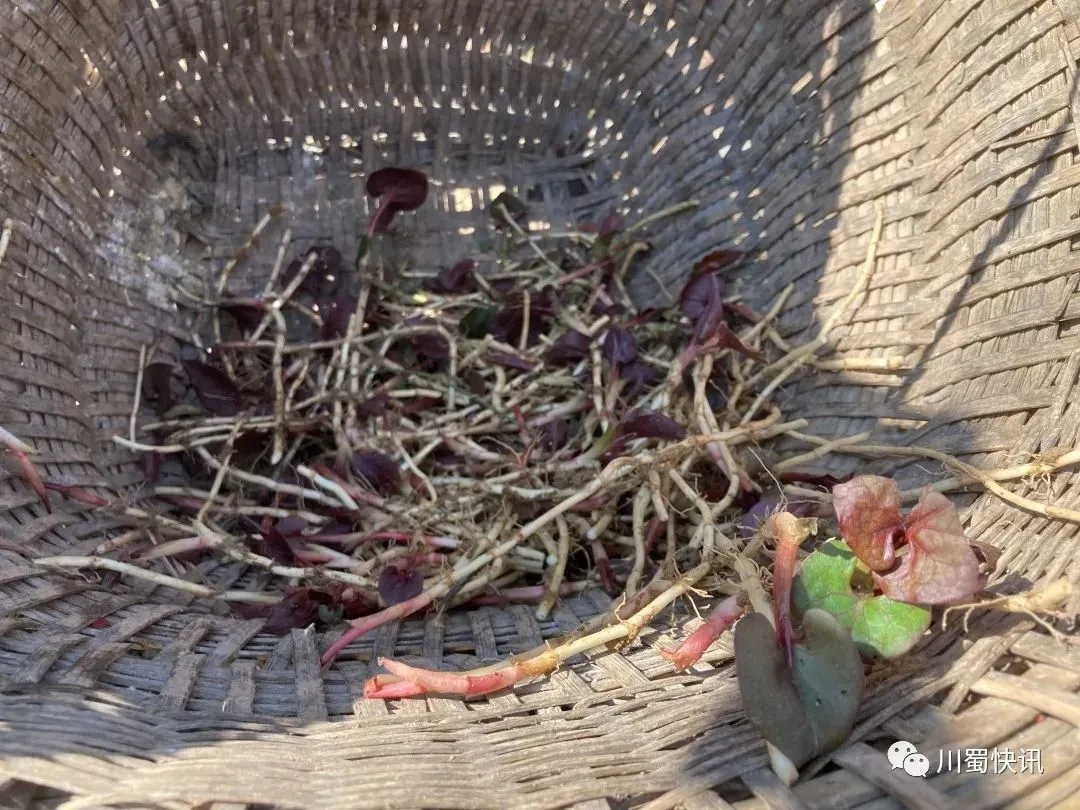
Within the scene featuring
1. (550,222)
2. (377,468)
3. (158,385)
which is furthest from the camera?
(550,222)

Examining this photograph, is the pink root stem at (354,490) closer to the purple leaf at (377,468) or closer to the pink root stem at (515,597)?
the purple leaf at (377,468)

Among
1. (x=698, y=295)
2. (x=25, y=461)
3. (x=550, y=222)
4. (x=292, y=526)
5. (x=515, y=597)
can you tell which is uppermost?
(x=550, y=222)

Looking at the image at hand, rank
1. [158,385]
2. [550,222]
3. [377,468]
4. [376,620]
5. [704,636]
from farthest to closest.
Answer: [550,222]
[158,385]
[377,468]
[376,620]
[704,636]

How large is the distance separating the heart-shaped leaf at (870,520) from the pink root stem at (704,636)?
0.15 m

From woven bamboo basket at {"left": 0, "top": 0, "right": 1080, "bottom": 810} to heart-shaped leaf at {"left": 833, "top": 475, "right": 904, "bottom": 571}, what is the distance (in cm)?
8

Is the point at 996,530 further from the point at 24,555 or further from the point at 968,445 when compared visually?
the point at 24,555

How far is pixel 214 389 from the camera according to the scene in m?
1.15

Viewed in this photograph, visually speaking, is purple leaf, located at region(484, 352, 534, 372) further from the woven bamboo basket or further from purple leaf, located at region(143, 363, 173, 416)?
purple leaf, located at region(143, 363, 173, 416)

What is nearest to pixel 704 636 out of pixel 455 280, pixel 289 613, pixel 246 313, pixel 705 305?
pixel 289 613

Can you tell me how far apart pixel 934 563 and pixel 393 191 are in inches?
38.8

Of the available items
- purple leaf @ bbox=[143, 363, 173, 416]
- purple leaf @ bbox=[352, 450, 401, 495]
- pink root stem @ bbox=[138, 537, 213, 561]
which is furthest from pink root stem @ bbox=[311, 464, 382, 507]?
purple leaf @ bbox=[143, 363, 173, 416]

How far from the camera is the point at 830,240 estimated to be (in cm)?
107

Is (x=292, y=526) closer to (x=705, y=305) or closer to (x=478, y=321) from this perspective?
(x=478, y=321)

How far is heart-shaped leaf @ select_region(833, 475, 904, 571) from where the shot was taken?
1.81 ft
